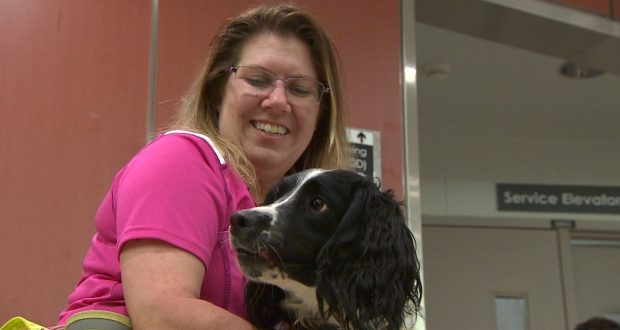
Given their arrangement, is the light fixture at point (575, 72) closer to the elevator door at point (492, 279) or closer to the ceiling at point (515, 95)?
the ceiling at point (515, 95)

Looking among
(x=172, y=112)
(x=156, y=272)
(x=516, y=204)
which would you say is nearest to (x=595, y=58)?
(x=516, y=204)

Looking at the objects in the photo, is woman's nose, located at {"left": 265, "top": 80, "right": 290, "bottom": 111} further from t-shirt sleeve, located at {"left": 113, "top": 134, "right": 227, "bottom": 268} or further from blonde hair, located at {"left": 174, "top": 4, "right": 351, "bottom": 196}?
t-shirt sleeve, located at {"left": 113, "top": 134, "right": 227, "bottom": 268}

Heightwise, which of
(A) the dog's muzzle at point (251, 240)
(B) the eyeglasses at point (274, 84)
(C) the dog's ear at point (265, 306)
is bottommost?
(C) the dog's ear at point (265, 306)

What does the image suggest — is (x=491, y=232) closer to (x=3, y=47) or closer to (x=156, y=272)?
(x=3, y=47)

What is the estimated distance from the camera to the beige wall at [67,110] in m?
2.06

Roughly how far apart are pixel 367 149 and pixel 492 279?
2885mm

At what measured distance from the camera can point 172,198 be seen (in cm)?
121

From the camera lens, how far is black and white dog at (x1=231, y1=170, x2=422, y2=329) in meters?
1.33

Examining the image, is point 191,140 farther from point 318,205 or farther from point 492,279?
point 492,279

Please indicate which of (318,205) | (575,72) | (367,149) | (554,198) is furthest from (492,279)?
(318,205)

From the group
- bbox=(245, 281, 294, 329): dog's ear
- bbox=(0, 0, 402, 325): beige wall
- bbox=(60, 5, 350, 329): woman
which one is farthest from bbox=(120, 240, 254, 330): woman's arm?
bbox=(0, 0, 402, 325): beige wall

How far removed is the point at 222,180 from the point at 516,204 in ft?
14.2

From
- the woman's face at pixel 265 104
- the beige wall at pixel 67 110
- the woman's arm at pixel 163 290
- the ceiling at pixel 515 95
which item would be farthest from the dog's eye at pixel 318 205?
the ceiling at pixel 515 95

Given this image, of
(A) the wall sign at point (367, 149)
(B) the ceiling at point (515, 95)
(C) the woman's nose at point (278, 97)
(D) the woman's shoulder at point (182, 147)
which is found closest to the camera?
(D) the woman's shoulder at point (182, 147)
